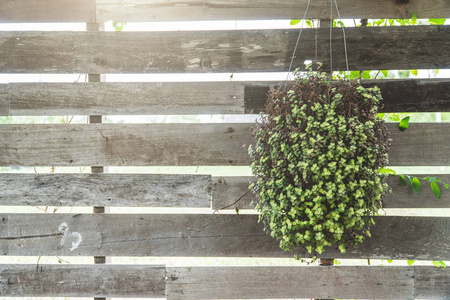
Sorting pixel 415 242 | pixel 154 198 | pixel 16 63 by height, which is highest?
pixel 16 63

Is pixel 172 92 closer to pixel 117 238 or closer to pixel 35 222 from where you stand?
pixel 117 238

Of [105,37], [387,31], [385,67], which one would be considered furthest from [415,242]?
[105,37]

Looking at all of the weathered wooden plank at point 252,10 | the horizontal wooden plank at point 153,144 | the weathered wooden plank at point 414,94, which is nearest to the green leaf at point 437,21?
the weathered wooden plank at point 252,10

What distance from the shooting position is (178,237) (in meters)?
1.84

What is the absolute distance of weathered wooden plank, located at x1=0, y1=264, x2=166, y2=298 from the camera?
1.86 metres

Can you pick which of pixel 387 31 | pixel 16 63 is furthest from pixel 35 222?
pixel 387 31

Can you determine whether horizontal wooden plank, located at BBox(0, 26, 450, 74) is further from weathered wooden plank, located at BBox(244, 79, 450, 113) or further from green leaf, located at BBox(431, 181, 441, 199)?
green leaf, located at BBox(431, 181, 441, 199)

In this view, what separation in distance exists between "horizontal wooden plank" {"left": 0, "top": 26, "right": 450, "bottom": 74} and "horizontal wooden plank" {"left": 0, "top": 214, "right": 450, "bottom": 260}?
2.43 ft

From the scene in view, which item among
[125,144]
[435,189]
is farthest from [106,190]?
[435,189]

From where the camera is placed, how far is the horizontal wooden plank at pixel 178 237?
1.81 metres

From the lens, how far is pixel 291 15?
1.87 meters

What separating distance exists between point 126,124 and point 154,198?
15.4 inches

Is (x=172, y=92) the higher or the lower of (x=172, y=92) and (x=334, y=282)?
the higher

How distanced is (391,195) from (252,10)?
1.13m
